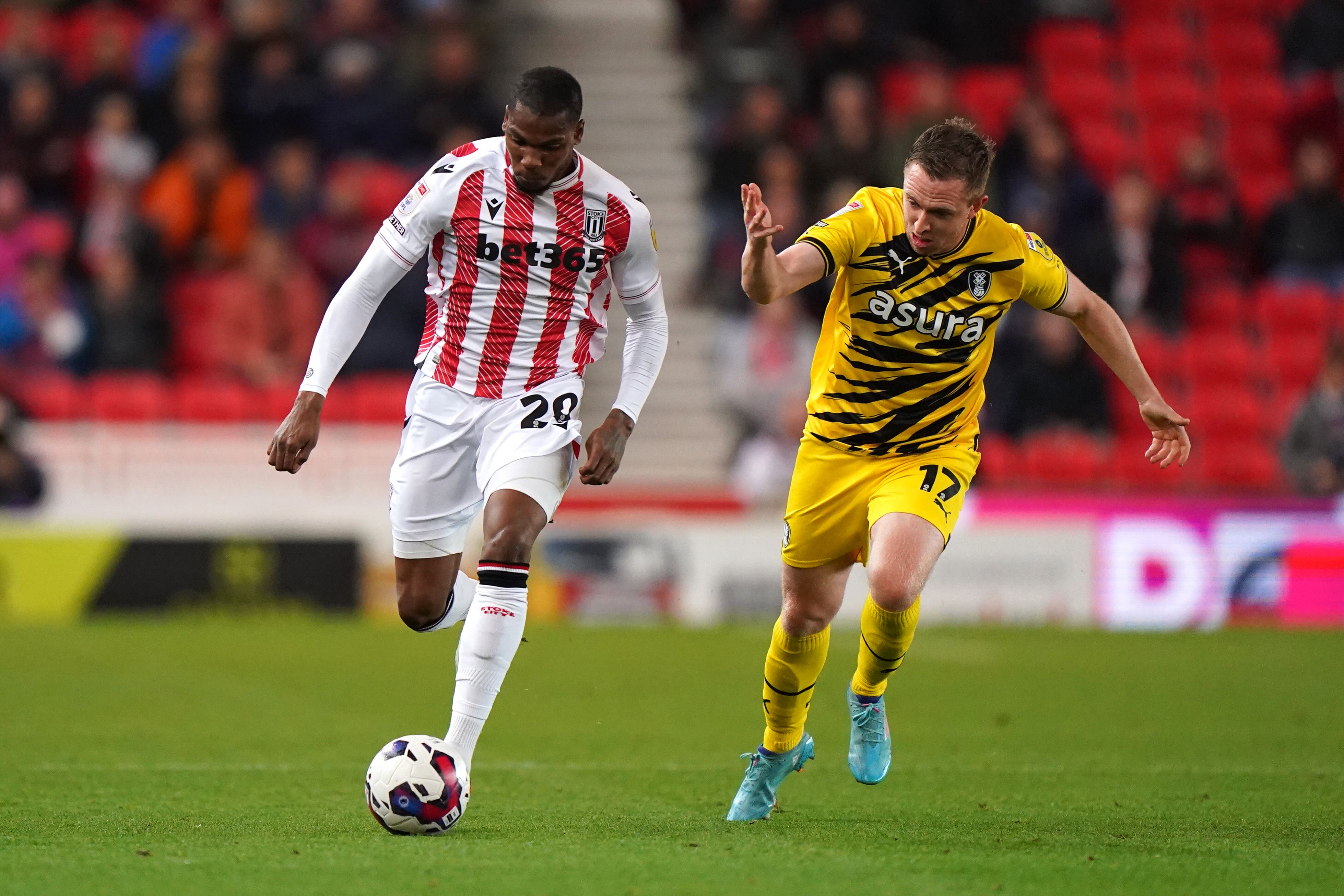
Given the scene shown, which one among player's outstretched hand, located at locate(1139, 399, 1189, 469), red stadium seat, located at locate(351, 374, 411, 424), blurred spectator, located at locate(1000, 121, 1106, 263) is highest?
player's outstretched hand, located at locate(1139, 399, 1189, 469)

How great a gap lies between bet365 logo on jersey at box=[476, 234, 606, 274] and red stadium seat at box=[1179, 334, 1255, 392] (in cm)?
1079

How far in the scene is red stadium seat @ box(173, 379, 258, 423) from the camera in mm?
13727

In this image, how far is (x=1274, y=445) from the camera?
1555 centimetres

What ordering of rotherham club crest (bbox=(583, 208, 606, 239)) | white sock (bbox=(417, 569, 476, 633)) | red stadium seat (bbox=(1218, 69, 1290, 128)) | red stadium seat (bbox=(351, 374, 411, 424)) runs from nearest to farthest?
1. rotherham club crest (bbox=(583, 208, 606, 239))
2. white sock (bbox=(417, 569, 476, 633))
3. red stadium seat (bbox=(351, 374, 411, 424))
4. red stadium seat (bbox=(1218, 69, 1290, 128))

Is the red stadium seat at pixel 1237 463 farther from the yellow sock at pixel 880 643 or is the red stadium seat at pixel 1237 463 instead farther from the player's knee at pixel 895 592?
the player's knee at pixel 895 592

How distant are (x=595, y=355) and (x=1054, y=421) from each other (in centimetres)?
893

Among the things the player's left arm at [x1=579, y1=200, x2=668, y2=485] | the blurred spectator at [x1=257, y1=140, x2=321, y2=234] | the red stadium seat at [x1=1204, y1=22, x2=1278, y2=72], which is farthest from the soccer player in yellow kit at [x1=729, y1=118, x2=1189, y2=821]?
the red stadium seat at [x1=1204, y1=22, x2=1278, y2=72]

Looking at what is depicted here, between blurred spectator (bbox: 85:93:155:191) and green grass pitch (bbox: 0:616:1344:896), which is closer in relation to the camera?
green grass pitch (bbox: 0:616:1344:896)

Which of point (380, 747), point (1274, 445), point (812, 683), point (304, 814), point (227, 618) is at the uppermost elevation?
point (812, 683)

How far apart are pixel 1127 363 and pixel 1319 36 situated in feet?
45.3

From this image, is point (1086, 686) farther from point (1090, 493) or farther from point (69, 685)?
point (69, 685)

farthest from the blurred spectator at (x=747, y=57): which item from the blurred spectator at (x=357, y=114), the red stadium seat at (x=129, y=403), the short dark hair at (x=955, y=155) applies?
the short dark hair at (x=955, y=155)

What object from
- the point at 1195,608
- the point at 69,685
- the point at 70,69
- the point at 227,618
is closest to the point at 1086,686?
the point at 1195,608

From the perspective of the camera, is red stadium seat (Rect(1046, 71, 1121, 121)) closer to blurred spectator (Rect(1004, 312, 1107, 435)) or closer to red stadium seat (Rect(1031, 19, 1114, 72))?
red stadium seat (Rect(1031, 19, 1114, 72))
